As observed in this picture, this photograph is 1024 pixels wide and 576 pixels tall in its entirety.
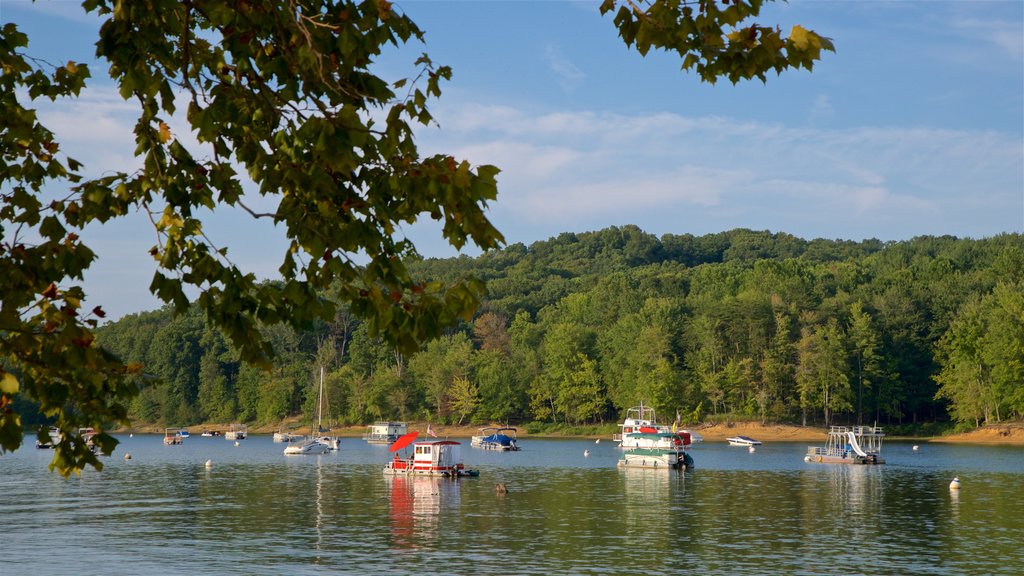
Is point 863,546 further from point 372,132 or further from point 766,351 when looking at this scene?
point 766,351

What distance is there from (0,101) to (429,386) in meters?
174

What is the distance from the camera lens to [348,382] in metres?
193

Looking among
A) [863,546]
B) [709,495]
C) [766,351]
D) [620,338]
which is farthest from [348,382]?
[863,546]

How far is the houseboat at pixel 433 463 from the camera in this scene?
84125 millimetres

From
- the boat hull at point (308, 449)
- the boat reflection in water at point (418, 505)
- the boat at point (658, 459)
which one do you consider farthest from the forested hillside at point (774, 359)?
the boat reflection in water at point (418, 505)

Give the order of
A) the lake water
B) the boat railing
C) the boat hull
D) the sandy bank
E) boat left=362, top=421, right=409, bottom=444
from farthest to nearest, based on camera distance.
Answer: boat left=362, top=421, right=409, bottom=444 < the sandy bank < the boat hull < the boat railing < the lake water

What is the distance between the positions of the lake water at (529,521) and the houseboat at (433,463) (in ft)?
6.00

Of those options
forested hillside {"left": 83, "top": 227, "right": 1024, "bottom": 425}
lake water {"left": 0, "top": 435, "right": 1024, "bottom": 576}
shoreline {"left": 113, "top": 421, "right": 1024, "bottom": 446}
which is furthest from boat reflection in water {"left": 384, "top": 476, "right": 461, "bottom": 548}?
forested hillside {"left": 83, "top": 227, "right": 1024, "bottom": 425}

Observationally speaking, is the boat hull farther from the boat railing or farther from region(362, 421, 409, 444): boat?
the boat railing

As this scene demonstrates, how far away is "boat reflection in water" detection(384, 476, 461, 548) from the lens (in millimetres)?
50750

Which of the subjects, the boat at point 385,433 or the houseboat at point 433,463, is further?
the boat at point 385,433

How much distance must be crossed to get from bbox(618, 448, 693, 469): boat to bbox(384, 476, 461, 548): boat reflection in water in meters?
21.1

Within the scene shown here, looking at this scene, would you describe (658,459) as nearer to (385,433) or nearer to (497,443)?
(497,443)

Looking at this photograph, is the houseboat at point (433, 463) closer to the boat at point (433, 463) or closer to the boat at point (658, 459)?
the boat at point (433, 463)
